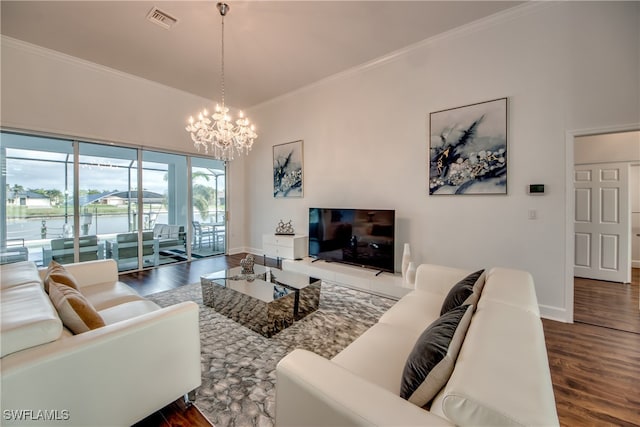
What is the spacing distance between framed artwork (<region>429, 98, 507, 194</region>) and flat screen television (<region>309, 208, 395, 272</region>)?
87cm

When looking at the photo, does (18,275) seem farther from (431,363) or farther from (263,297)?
(431,363)

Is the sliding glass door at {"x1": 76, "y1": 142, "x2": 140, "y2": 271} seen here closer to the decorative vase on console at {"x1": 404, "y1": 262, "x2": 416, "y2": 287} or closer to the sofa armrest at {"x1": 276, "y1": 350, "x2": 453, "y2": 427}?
the decorative vase on console at {"x1": 404, "y1": 262, "x2": 416, "y2": 287}

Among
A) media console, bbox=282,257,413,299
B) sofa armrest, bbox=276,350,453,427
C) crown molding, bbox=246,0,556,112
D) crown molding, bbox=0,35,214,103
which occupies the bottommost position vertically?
media console, bbox=282,257,413,299

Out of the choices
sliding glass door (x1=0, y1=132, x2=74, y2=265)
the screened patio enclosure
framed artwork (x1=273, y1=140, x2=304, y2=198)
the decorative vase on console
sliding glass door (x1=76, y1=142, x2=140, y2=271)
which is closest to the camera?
the decorative vase on console

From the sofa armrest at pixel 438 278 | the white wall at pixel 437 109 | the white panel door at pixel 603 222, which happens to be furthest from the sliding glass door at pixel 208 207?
the white panel door at pixel 603 222

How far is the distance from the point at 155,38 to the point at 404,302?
449 cm

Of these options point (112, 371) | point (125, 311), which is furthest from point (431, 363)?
point (125, 311)

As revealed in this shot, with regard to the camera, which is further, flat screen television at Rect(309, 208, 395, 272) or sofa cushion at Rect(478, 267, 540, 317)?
flat screen television at Rect(309, 208, 395, 272)

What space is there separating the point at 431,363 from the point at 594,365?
87.0 inches

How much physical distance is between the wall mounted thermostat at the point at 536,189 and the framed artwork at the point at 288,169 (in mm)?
3592

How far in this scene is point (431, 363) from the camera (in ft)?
3.24

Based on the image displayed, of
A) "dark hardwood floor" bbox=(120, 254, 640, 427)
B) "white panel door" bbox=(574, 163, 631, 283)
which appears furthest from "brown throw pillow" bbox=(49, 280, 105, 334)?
"white panel door" bbox=(574, 163, 631, 283)

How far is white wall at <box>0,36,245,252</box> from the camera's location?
12.0ft

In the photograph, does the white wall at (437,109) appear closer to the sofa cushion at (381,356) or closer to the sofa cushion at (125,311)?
the sofa cushion at (381,356)
